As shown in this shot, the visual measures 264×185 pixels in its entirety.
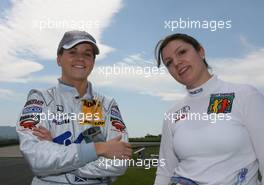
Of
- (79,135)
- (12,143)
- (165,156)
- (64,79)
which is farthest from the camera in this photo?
(12,143)

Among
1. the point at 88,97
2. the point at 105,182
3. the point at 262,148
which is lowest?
the point at 105,182

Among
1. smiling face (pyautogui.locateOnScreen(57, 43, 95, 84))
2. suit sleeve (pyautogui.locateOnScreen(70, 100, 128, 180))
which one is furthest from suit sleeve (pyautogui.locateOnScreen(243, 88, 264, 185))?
smiling face (pyautogui.locateOnScreen(57, 43, 95, 84))

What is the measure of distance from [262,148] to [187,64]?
102 centimetres

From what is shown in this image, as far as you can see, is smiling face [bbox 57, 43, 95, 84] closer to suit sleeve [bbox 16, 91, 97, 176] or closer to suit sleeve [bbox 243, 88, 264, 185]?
suit sleeve [bbox 16, 91, 97, 176]

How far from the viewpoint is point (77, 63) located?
12.3 ft

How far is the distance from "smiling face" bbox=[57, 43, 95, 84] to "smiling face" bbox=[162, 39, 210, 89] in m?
0.76

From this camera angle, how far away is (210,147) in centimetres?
344

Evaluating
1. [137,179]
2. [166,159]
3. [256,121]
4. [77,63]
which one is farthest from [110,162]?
[137,179]

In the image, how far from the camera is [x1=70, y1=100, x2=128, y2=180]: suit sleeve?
3.49 m

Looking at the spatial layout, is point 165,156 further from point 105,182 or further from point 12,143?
point 12,143

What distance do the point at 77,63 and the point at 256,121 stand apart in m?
1.67

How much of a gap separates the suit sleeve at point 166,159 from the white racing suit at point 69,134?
46 cm

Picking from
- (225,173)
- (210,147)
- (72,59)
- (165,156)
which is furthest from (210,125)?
(72,59)

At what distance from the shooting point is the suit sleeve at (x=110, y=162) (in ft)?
11.5
